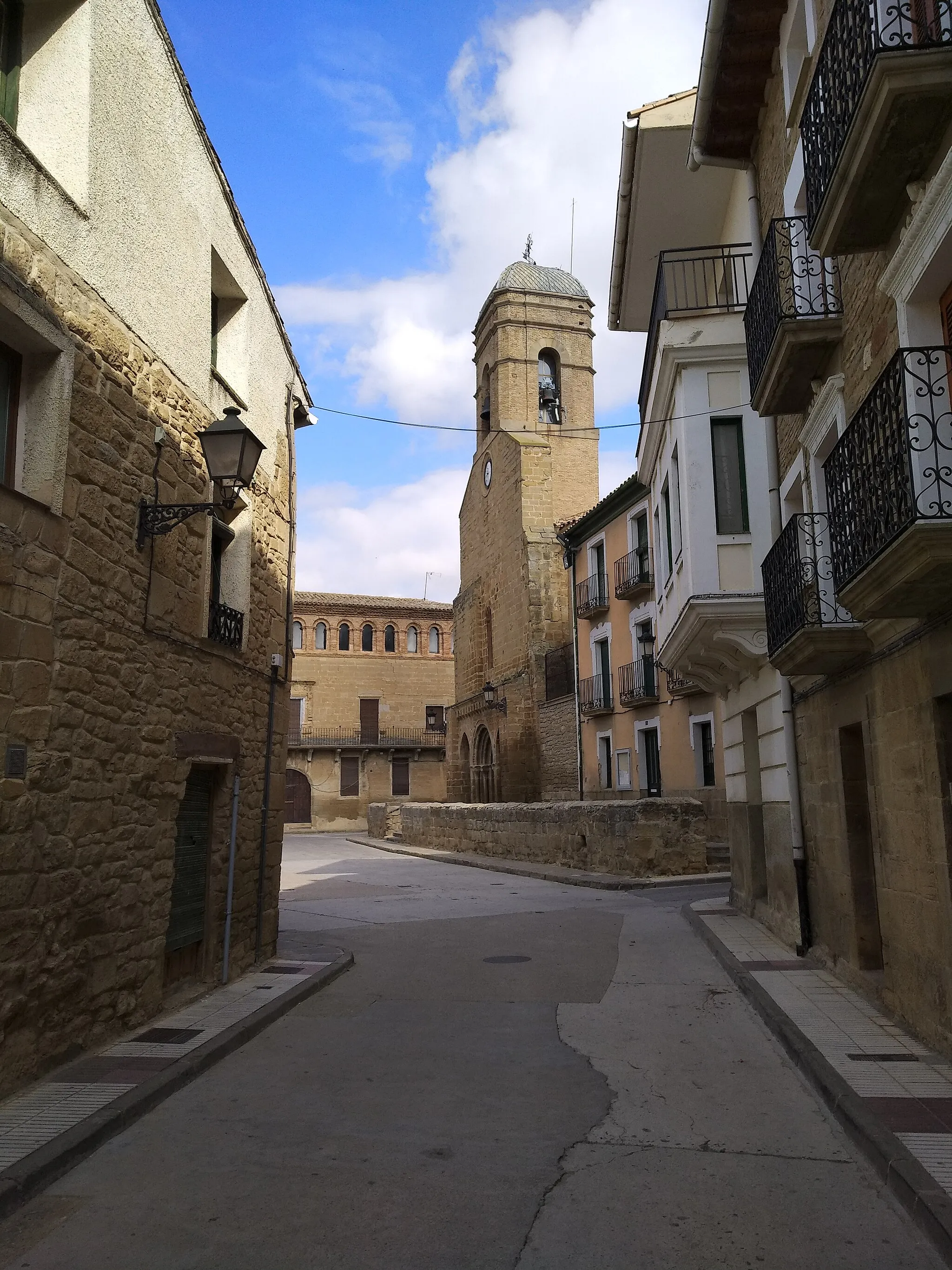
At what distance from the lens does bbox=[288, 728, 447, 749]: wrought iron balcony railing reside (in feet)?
154

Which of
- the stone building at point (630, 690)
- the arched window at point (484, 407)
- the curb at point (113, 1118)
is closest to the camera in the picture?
the curb at point (113, 1118)

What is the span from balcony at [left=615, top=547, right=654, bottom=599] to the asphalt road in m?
17.3

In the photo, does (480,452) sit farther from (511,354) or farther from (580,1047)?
(580,1047)

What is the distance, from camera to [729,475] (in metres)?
11.5

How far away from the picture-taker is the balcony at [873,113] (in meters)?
4.97

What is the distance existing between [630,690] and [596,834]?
7.27 m

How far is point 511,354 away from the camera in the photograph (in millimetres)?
→ 37344

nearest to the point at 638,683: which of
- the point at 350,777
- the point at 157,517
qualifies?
the point at 157,517

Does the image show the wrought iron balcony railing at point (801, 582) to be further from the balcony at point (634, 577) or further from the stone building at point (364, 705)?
the stone building at point (364, 705)

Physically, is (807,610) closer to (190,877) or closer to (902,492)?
(902,492)

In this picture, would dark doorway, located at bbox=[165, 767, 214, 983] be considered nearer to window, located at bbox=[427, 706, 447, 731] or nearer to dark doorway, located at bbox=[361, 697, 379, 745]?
dark doorway, located at bbox=[361, 697, 379, 745]

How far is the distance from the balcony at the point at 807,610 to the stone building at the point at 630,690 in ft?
42.3

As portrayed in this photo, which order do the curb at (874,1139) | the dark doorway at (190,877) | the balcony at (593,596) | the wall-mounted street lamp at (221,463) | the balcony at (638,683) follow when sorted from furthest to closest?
A: the balcony at (593,596) < the balcony at (638,683) < the dark doorway at (190,877) < the wall-mounted street lamp at (221,463) < the curb at (874,1139)

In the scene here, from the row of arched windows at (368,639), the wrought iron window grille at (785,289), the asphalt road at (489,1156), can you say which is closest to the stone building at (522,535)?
the row of arched windows at (368,639)
